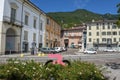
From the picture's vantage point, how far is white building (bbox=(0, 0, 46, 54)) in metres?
36.9

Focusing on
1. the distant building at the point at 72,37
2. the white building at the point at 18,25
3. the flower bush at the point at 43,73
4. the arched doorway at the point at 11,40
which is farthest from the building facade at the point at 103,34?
the flower bush at the point at 43,73

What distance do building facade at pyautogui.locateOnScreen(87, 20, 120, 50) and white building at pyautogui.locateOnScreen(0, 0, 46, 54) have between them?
32880 mm

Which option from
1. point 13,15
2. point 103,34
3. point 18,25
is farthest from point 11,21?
point 103,34

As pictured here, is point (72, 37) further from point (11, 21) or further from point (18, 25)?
point (11, 21)

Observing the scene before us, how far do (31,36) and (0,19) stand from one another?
1541 cm

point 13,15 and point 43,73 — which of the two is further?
point 13,15

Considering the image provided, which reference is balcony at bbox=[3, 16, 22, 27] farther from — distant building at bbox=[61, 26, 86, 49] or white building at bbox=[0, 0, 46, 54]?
distant building at bbox=[61, 26, 86, 49]

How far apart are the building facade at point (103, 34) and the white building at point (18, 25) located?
108ft

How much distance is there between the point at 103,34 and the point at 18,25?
48432mm

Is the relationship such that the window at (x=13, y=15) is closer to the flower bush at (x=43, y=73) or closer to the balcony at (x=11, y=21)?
the balcony at (x=11, y=21)

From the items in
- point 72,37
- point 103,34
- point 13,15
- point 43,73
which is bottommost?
point 43,73

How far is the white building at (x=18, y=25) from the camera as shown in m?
36.9

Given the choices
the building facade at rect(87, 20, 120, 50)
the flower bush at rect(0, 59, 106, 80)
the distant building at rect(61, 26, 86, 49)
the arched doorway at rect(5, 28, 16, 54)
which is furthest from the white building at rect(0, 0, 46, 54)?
the distant building at rect(61, 26, 86, 49)

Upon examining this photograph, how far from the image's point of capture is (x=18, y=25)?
42.0 m
